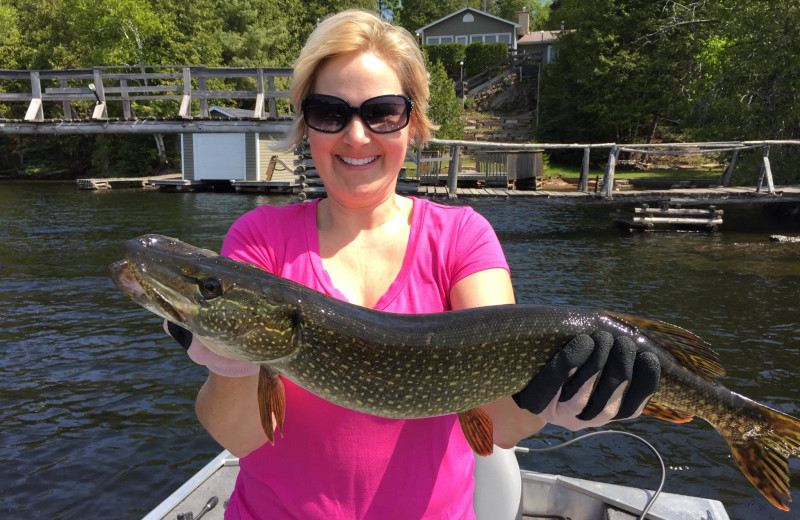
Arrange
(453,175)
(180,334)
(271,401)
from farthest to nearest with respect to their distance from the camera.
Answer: (453,175)
(180,334)
(271,401)

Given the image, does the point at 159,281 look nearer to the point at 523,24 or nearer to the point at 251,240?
the point at 251,240

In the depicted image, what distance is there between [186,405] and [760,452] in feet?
23.8

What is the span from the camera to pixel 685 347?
7.52 feet

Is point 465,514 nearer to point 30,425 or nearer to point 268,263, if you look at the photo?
point 268,263

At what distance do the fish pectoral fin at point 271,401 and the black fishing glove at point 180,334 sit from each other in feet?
1.03

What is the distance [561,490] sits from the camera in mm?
4367

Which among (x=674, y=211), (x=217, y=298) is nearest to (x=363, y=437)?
(x=217, y=298)

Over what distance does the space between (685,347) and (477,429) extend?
895 millimetres

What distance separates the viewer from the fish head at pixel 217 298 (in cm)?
205

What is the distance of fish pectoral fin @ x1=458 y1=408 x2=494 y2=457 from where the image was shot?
2092 mm

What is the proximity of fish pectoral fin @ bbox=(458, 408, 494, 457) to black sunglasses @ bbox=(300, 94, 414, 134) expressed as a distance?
3.61ft

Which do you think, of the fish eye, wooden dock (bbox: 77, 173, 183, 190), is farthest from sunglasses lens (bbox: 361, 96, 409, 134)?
wooden dock (bbox: 77, 173, 183, 190)

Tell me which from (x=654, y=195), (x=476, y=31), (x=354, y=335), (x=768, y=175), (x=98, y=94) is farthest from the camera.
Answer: (x=476, y=31)

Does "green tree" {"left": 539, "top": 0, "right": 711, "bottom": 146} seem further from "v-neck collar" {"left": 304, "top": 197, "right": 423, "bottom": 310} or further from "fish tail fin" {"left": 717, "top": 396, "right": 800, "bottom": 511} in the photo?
"v-neck collar" {"left": 304, "top": 197, "right": 423, "bottom": 310}
